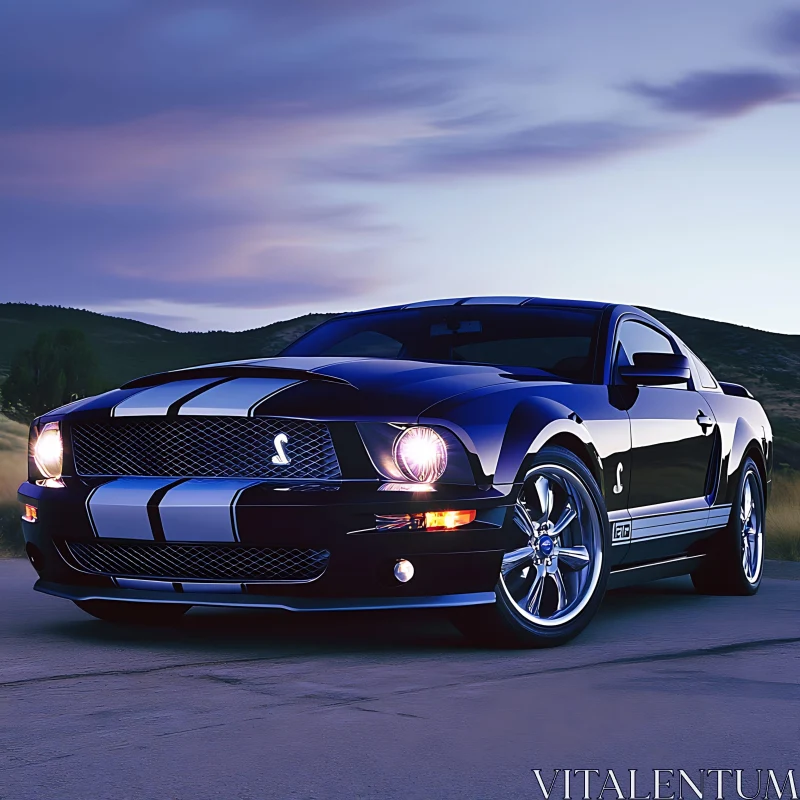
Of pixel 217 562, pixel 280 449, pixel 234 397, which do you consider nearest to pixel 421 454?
pixel 280 449

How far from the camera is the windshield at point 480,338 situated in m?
6.74

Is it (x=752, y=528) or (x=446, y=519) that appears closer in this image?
(x=446, y=519)

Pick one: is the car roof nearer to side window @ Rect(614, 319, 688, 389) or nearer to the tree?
side window @ Rect(614, 319, 688, 389)

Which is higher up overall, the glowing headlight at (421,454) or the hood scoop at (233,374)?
the hood scoop at (233,374)

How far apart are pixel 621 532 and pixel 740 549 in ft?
5.53

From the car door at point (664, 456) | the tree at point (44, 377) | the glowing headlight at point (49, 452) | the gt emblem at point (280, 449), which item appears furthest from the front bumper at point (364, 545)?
the tree at point (44, 377)

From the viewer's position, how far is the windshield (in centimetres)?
674

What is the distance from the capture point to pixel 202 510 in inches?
206

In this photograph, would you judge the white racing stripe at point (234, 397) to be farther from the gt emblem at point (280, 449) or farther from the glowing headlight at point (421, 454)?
the glowing headlight at point (421, 454)

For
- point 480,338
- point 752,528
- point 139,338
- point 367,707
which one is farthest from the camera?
point 139,338

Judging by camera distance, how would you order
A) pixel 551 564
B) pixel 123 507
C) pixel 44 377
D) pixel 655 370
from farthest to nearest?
pixel 44 377 → pixel 655 370 → pixel 551 564 → pixel 123 507

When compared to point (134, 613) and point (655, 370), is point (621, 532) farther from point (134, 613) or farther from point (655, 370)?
point (134, 613)

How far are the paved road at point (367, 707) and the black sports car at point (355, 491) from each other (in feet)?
0.82

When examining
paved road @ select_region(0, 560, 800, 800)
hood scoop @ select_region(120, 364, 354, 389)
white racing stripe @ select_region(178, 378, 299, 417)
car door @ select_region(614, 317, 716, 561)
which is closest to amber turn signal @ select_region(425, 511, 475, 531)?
paved road @ select_region(0, 560, 800, 800)
